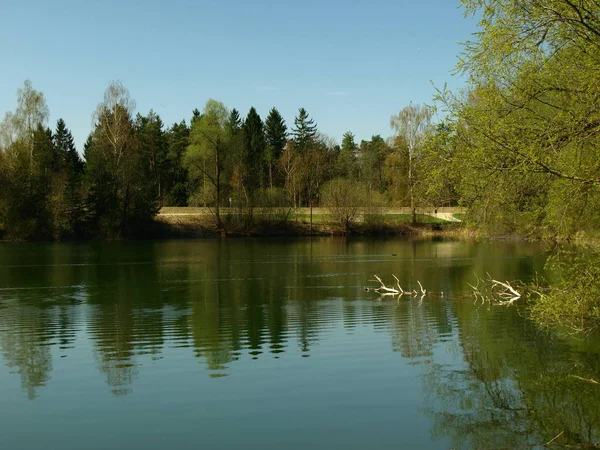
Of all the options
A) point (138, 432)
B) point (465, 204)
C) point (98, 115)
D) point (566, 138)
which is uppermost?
point (98, 115)

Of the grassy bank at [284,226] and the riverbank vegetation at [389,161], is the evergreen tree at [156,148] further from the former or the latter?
the grassy bank at [284,226]

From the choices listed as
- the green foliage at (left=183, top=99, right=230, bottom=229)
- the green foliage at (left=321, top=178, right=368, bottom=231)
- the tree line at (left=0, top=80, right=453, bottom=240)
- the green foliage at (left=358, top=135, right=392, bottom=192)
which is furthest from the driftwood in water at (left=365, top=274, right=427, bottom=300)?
the green foliage at (left=358, top=135, right=392, bottom=192)

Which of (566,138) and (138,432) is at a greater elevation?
(566,138)

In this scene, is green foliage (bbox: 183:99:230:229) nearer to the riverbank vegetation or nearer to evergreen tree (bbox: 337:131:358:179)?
the riverbank vegetation

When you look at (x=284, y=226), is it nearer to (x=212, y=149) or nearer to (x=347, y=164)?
(x=212, y=149)

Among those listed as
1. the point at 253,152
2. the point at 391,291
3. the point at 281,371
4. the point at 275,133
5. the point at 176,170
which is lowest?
the point at 281,371

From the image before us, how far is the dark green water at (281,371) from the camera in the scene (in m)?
9.84

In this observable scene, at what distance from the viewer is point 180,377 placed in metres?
12.8

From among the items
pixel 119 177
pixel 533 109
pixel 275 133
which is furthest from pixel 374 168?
pixel 533 109

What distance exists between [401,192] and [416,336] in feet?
186

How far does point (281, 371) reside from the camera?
13.4 metres

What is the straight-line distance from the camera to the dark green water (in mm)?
9844

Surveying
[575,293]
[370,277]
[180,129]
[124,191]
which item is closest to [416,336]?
[575,293]

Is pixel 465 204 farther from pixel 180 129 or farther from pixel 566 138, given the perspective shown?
pixel 180 129
